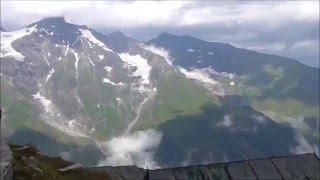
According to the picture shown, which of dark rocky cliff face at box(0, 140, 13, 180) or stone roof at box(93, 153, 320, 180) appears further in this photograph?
stone roof at box(93, 153, 320, 180)

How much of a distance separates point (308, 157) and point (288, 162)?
8.17ft

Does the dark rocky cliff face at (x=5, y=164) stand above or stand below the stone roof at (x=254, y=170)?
above

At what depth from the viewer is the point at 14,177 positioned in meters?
51.4

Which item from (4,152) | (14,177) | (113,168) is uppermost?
(4,152)

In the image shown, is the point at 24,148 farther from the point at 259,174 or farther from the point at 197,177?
the point at 259,174

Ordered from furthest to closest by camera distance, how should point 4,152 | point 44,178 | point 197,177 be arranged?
1. point 197,177
2. point 44,178
3. point 4,152

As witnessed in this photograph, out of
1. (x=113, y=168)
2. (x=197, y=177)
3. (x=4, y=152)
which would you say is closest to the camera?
(x=4, y=152)

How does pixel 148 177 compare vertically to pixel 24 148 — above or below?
above

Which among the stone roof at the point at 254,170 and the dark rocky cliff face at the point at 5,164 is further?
the stone roof at the point at 254,170

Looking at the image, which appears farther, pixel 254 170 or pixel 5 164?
pixel 254 170

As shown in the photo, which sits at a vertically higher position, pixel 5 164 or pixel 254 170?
pixel 5 164

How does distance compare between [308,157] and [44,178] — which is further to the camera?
[308,157]

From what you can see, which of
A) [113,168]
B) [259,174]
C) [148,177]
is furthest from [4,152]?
[113,168]

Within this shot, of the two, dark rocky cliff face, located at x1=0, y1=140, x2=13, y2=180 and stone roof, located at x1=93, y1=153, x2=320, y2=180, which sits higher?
dark rocky cliff face, located at x1=0, y1=140, x2=13, y2=180
